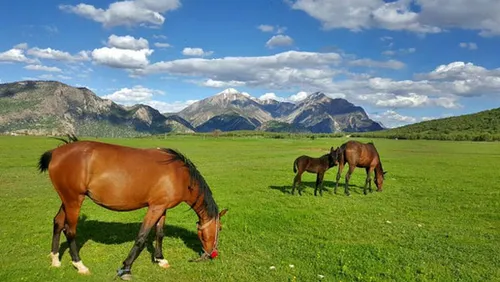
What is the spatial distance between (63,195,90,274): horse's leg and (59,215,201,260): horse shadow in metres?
1.35

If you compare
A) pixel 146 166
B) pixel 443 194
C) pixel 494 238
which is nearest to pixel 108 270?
pixel 146 166

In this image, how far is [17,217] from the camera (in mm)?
12836

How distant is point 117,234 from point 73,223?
3.31 meters

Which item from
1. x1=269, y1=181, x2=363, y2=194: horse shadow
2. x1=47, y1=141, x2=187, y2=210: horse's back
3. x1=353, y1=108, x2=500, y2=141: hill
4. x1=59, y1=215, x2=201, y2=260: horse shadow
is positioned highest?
x1=353, y1=108, x2=500, y2=141: hill

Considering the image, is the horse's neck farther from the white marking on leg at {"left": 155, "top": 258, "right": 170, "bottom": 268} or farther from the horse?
the horse

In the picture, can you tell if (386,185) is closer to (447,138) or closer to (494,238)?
(494,238)

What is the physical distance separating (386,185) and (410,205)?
20.3ft

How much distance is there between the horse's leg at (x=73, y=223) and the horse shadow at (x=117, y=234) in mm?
1347

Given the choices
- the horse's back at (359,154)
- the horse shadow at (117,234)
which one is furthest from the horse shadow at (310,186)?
the horse shadow at (117,234)

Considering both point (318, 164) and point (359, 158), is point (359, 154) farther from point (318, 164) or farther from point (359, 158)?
point (318, 164)

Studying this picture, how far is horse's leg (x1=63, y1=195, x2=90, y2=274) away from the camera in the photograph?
7.51 metres

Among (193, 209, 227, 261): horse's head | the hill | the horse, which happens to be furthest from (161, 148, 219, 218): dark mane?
the hill

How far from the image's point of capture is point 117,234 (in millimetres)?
10742

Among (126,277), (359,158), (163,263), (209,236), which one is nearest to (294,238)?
(209,236)
